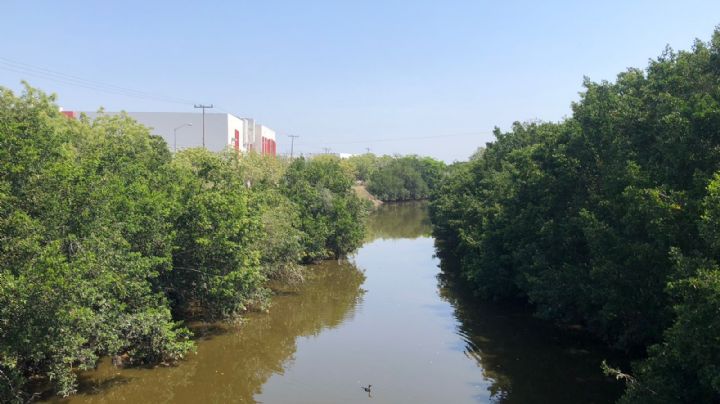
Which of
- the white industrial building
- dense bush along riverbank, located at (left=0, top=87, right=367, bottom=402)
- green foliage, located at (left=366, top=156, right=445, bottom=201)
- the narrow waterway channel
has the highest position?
the white industrial building

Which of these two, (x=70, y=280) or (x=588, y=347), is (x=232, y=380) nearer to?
(x=70, y=280)

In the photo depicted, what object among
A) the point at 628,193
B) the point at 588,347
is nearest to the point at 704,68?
the point at 628,193

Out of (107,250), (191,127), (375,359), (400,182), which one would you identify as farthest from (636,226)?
(400,182)

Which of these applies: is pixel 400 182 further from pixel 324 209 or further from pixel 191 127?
pixel 324 209

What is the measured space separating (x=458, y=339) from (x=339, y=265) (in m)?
17.2

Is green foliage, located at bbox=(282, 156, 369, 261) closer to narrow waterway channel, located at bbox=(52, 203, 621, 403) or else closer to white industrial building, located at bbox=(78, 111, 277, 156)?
narrow waterway channel, located at bbox=(52, 203, 621, 403)

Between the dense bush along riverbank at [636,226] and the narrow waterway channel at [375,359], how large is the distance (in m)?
1.80

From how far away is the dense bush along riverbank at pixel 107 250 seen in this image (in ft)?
44.3

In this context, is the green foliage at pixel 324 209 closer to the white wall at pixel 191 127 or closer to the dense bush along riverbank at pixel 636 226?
the dense bush along riverbank at pixel 636 226

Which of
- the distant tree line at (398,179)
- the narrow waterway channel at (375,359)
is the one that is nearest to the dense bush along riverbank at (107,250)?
the narrow waterway channel at (375,359)

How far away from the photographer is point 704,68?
1719cm

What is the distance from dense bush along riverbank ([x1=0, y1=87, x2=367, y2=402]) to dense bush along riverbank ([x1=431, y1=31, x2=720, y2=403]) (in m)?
11.7

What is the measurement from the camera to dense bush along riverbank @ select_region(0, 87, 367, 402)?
44.3 feet

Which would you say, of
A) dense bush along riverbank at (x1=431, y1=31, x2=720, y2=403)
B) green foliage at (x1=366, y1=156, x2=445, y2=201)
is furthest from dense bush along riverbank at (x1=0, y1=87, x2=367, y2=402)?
green foliage at (x1=366, y1=156, x2=445, y2=201)
